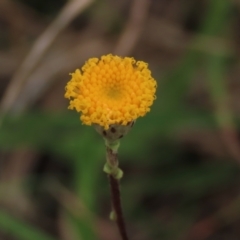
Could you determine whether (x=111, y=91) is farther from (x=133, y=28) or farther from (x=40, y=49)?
(x=133, y=28)

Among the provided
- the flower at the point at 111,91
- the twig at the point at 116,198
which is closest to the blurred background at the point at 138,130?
the twig at the point at 116,198

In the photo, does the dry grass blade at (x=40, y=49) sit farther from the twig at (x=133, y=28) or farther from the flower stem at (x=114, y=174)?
the flower stem at (x=114, y=174)

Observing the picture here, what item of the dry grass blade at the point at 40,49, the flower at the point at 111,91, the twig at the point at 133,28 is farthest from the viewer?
the twig at the point at 133,28

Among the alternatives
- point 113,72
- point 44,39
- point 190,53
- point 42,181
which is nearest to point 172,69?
point 190,53

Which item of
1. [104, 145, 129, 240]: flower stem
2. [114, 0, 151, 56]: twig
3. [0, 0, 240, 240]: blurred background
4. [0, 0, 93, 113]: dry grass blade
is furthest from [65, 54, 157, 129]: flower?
[114, 0, 151, 56]: twig

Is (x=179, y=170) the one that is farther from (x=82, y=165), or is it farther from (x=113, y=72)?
(x=113, y=72)
